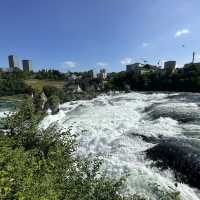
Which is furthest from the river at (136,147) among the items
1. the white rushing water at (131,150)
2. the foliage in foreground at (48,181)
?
the foliage in foreground at (48,181)

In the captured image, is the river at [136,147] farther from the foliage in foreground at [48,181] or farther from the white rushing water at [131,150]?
the foliage in foreground at [48,181]

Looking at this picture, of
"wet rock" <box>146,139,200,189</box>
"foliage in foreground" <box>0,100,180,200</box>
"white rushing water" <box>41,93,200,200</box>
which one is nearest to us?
"foliage in foreground" <box>0,100,180,200</box>

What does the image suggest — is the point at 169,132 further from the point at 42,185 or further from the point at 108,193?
the point at 42,185

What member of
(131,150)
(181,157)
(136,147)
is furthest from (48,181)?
(136,147)

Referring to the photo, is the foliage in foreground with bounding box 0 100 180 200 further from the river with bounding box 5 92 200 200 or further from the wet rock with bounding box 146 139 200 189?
the wet rock with bounding box 146 139 200 189

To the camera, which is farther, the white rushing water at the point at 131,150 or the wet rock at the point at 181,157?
the wet rock at the point at 181,157

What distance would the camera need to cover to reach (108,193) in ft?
22.0

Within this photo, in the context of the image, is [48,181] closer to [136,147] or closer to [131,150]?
[131,150]

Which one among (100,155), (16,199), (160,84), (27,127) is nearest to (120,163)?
(100,155)

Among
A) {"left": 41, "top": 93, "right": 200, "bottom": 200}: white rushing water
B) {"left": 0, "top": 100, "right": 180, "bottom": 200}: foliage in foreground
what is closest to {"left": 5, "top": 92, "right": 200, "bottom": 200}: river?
{"left": 41, "top": 93, "right": 200, "bottom": 200}: white rushing water

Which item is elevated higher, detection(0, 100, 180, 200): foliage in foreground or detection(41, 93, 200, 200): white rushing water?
detection(0, 100, 180, 200): foliage in foreground

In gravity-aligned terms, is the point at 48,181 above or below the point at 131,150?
above

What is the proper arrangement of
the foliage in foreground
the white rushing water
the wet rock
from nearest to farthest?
the foliage in foreground < the white rushing water < the wet rock

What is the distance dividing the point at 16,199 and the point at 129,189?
16.0 feet
